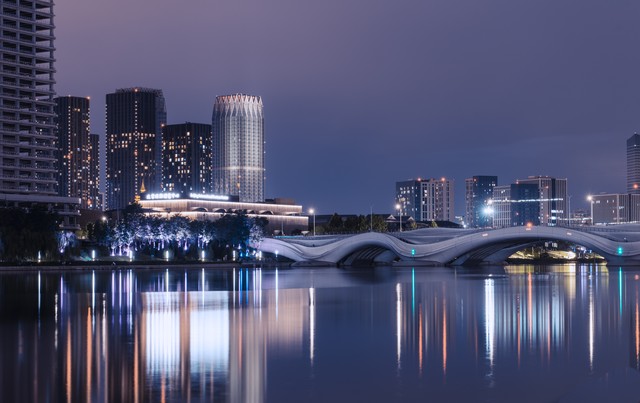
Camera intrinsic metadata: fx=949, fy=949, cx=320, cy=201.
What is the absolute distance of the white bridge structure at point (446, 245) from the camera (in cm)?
11884

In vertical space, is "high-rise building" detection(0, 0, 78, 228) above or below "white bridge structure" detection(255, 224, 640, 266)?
above

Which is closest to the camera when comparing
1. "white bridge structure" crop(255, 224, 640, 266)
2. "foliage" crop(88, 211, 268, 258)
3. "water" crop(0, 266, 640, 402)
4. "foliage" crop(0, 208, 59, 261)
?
"water" crop(0, 266, 640, 402)

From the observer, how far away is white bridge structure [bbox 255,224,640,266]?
11884 cm

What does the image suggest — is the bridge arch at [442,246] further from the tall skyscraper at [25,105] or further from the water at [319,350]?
the water at [319,350]

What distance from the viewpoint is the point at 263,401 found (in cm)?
2070

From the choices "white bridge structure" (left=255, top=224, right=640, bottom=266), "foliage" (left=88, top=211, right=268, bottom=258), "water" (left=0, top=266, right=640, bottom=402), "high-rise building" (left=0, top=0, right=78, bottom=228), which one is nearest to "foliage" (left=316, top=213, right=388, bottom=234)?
"white bridge structure" (left=255, top=224, right=640, bottom=266)

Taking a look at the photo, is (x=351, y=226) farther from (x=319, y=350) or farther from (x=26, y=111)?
(x=319, y=350)

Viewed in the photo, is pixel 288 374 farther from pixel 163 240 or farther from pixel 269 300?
pixel 163 240

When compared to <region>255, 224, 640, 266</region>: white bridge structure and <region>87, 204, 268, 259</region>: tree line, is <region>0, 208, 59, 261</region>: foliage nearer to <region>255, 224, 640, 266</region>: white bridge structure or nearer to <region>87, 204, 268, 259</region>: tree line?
<region>87, 204, 268, 259</region>: tree line

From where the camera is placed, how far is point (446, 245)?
13462 centimetres

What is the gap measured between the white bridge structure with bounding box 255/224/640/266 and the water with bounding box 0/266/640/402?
70291mm

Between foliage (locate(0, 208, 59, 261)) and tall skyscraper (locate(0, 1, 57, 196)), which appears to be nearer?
foliage (locate(0, 208, 59, 261))

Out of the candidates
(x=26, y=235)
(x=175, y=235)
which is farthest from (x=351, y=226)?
(x=26, y=235)

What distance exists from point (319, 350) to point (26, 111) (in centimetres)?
12828
